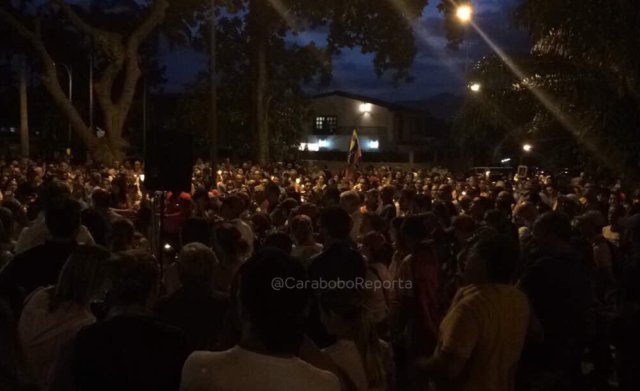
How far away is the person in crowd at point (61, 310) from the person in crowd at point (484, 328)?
1.68 m

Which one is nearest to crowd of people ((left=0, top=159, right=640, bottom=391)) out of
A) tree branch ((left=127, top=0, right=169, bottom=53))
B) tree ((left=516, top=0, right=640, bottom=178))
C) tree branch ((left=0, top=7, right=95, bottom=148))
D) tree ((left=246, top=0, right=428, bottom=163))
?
tree ((left=516, top=0, right=640, bottom=178))

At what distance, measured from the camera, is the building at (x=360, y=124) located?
6119 centimetres

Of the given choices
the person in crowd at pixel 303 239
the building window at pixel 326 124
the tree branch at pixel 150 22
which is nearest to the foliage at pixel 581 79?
the person in crowd at pixel 303 239

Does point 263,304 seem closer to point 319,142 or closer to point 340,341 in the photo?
point 340,341

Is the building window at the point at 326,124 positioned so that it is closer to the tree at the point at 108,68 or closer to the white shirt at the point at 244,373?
the tree at the point at 108,68

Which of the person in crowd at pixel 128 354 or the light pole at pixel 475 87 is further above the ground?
the light pole at pixel 475 87

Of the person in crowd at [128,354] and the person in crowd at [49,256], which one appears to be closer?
the person in crowd at [128,354]

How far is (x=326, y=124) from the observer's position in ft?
205

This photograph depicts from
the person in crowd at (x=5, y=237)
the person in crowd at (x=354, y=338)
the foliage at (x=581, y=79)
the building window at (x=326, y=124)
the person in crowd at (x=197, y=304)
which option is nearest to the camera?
the person in crowd at (x=354, y=338)

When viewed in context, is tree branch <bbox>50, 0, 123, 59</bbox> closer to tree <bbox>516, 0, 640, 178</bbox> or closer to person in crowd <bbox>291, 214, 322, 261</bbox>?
tree <bbox>516, 0, 640, 178</bbox>

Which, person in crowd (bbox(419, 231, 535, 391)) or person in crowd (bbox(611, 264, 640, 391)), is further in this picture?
person in crowd (bbox(611, 264, 640, 391))

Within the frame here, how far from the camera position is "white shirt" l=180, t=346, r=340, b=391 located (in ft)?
8.22

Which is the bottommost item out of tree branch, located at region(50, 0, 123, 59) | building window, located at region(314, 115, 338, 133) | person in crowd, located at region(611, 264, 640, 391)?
person in crowd, located at region(611, 264, 640, 391)

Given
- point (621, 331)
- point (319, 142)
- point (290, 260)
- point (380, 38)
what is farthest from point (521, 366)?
point (319, 142)
